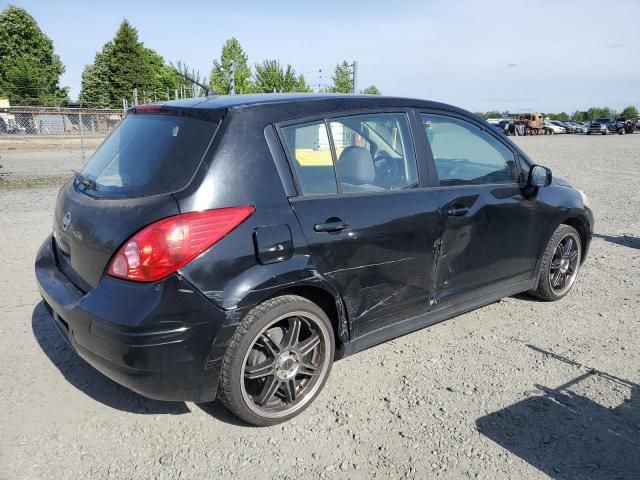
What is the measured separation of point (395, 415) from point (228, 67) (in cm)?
3998

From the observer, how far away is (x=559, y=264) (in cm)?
474

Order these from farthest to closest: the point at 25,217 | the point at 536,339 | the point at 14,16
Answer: the point at 14,16 → the point at 25,217 → the point at 536,339

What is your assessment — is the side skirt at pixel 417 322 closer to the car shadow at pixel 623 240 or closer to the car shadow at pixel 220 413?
the car shadow at pixel 220 413

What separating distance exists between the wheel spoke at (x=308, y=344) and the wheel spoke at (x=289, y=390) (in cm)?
17

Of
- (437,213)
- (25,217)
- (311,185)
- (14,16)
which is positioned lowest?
(25,217)

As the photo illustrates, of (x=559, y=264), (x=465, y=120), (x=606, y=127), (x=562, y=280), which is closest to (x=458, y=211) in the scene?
(x=465, y=120)

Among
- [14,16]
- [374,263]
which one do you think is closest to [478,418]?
[374,263]

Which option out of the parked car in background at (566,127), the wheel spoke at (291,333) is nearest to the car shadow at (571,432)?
the wheel spoke at (291,333)

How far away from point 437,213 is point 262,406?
164cm

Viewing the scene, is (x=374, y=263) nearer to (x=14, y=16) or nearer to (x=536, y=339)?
(x=536, y=339)

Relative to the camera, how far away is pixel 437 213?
349 centimetres

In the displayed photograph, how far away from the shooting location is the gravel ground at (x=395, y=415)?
8.52ft

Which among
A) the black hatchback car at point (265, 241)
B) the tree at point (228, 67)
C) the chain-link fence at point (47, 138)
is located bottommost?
the chain-link fence at point (47, 138)

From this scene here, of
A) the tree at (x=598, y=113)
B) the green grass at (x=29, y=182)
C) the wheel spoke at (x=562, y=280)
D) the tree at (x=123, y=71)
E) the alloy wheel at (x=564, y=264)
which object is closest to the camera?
the alloy wheel at (x=564, y=264)
